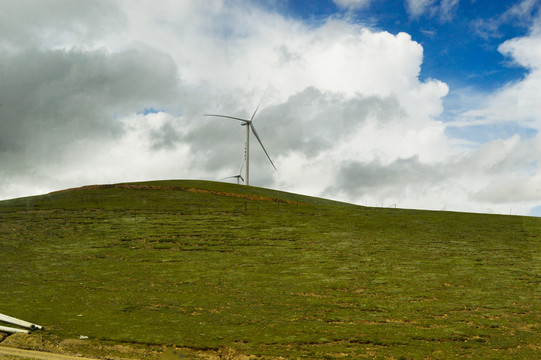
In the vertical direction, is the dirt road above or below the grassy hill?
below

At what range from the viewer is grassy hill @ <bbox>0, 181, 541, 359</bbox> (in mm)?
21500

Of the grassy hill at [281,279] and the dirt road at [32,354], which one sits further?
the grassy hill at [281,279]

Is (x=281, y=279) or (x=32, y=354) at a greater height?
(x=281, y=279)

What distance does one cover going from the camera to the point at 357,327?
75.2 ft

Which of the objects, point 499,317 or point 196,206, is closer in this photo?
point 499,317

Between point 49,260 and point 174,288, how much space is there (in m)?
16.5

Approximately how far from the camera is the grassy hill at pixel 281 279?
846 inches

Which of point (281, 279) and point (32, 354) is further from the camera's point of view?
point (281, 279)

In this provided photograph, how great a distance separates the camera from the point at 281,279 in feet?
109

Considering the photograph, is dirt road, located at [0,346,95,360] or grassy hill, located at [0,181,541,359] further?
grassy hill, located at [0,181,541,359]

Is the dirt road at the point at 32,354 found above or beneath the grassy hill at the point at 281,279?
beneath

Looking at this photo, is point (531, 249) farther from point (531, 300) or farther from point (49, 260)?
point (49, 260)

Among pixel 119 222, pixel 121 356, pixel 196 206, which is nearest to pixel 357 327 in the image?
pixel 121 356

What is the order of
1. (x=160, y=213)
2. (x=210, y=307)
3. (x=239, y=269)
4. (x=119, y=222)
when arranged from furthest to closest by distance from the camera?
(x=160, y=213)
(x=119, y=222)
(x=239, y=269)
(x=210, y=307)
